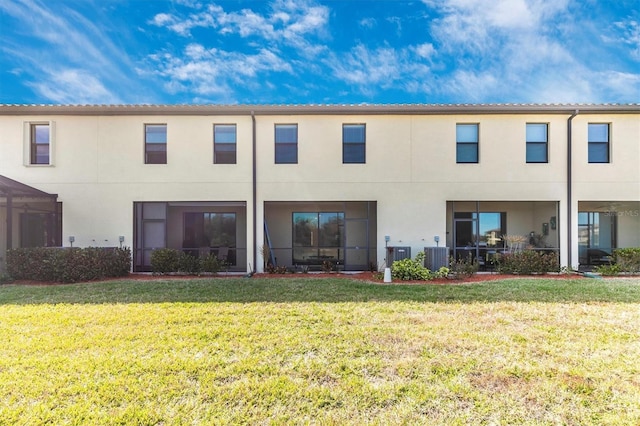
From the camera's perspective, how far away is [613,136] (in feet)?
36.4

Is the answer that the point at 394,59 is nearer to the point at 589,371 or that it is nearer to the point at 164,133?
the point at 164,133

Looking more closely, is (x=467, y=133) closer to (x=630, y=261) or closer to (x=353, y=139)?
(x=353, y=139)

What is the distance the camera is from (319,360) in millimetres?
4125

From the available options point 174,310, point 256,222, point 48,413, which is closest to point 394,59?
point 256,222

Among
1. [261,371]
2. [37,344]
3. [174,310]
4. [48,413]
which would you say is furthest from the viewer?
[174,310]

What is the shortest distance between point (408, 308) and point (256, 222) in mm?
6457

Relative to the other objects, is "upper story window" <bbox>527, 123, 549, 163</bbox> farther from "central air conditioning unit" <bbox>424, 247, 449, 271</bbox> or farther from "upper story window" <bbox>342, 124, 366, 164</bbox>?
"upper story window" <bbox>342, 124, 366, 164</bbox>

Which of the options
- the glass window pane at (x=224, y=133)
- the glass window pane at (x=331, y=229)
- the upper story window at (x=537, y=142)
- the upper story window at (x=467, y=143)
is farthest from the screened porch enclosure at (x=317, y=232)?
the upper story window at (x=537, y=142)

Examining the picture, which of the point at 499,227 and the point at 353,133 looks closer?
the point at 353,133

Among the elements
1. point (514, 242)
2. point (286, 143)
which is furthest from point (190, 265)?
point (514, 242)

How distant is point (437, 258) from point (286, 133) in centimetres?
667

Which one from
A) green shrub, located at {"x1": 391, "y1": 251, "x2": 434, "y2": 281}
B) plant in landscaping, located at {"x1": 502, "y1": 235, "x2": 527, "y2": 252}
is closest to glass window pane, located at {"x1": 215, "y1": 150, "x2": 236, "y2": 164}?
green shrub, located at {"x1": 391, "y1": 251, "x2": 434, "y2": 281}

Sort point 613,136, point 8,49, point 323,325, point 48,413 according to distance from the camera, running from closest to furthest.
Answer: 1. point 48,413
2. point 323,325
3. point 613,136
4. point 8,49

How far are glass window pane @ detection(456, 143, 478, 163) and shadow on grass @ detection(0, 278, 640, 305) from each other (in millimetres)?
4316
